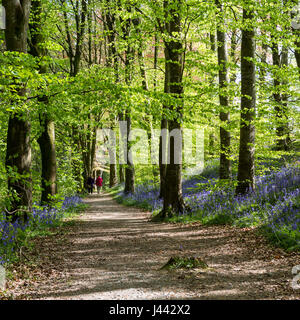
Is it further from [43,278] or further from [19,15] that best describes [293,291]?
[19,15]

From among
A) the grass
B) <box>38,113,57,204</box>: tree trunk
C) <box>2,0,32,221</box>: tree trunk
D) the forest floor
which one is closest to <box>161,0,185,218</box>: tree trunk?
the forest floor

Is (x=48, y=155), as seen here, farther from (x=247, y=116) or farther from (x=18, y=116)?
(x=247, y=116)

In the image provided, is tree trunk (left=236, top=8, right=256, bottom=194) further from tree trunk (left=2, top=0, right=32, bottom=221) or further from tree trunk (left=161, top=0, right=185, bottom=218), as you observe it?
tree trunk (left=2, top=0, right=32, bottom=221)

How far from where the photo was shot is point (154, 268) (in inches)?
215

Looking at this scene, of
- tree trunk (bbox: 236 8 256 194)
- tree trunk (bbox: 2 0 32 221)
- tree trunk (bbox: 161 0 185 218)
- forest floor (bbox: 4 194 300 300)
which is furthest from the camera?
tree trunk (bbox: 161 0 185 218)

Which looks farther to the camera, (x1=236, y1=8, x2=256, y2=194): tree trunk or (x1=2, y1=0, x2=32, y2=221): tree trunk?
(x1=236, y1=8, x2=256, y2=194): tree trunk

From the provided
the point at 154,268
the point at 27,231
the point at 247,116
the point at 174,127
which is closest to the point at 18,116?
the point at 27,231

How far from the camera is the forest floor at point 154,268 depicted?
420 cm

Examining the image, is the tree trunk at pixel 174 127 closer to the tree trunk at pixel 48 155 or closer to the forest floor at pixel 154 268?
the forest floor at pixel 154 268

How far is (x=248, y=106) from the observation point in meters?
9.31

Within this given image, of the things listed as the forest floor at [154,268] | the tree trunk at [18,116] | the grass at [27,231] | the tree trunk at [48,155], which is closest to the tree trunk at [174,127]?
the forest floor at [154,268]

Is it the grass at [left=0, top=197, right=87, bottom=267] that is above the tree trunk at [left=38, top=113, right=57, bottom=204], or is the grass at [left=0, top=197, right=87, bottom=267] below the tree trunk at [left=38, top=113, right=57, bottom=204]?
below

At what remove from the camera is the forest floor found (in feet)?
13.8
